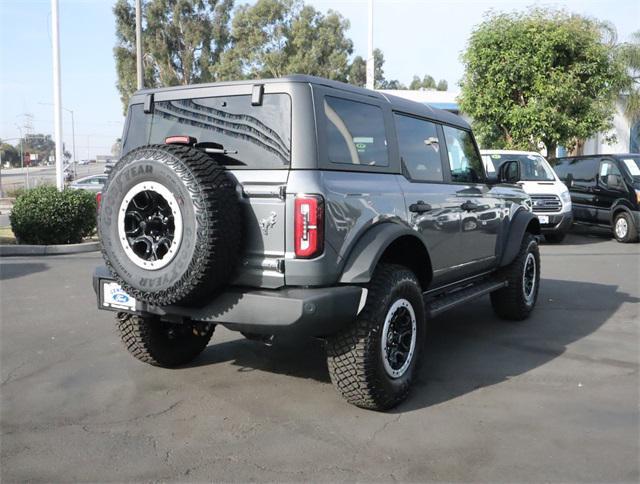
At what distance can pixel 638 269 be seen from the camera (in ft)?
31.4

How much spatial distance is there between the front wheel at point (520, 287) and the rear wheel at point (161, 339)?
2.97 metres

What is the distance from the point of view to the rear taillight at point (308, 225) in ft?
11.2

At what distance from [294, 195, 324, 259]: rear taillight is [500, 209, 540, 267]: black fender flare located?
120 inches

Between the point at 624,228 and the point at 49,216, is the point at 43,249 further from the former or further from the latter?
the point at 624,228

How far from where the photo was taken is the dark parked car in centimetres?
1253

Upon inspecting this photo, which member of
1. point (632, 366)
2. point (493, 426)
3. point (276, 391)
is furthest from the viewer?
point (632, 366)

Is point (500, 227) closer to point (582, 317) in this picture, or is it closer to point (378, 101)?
point (582, 317)

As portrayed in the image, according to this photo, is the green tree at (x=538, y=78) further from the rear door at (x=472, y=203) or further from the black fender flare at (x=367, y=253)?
the black fender flare at (x=367, y=253)

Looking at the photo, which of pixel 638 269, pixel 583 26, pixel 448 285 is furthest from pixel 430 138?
pixel 583 26

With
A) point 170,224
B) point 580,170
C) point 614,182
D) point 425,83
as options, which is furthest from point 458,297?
point 425,83

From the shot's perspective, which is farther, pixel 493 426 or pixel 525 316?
pixel 525 316

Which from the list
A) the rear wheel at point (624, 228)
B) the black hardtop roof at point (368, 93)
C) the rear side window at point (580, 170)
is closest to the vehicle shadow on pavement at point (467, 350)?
the black hardtop roof at point (368, 93)

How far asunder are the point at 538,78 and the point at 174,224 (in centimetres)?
1557

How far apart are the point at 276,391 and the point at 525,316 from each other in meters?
3.15
